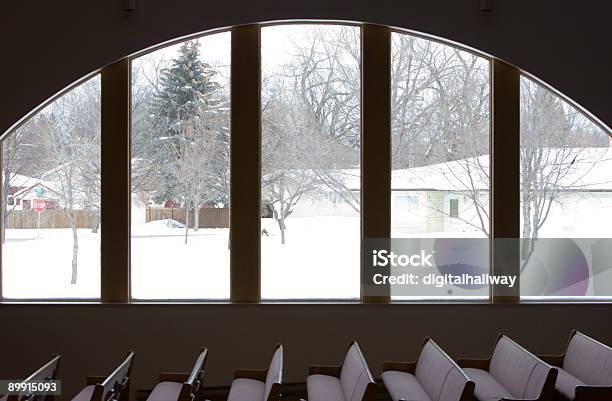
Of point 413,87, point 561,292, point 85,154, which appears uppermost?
point 413,87

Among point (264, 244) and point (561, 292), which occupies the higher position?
point (264, 244)

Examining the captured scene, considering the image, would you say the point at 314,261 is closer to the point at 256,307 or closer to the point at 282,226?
the point at 282,226

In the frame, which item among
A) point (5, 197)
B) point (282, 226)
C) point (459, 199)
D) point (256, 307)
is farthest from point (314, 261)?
point (5, 197)

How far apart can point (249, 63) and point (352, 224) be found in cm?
159

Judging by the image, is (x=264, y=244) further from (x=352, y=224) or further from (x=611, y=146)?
(x=611, y=146)

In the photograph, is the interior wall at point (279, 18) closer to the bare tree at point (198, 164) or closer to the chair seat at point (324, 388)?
the bare tree at point (198, 164)

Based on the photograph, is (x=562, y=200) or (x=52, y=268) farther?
(x=562, y=200)

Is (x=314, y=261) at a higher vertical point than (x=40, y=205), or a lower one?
lower

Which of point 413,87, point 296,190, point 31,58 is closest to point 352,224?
point 296,190

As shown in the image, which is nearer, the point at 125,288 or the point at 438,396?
the point at 438,396

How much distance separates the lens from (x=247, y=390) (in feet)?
13.8

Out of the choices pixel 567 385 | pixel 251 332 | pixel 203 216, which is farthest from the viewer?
pixel 203 216

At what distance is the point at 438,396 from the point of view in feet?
12.5

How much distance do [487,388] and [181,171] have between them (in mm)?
2914
